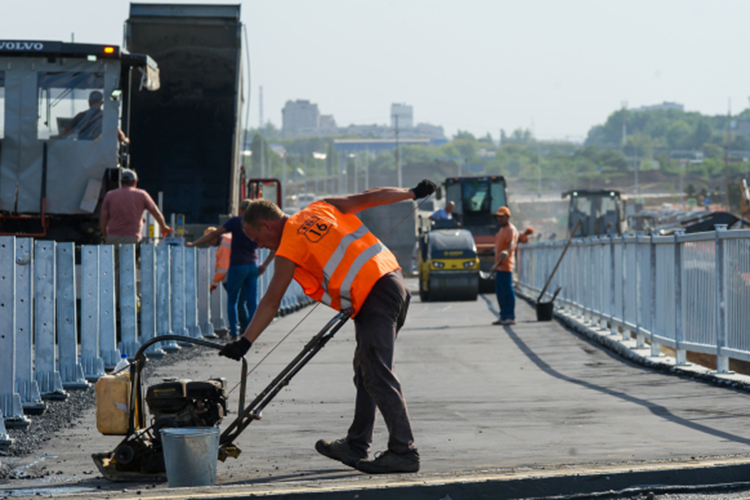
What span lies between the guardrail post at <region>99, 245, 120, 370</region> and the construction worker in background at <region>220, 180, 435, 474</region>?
4.79 m

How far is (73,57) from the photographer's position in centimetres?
1462

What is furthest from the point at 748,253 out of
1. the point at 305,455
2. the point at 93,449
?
the point at 93,449

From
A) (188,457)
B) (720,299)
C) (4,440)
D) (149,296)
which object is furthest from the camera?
(149,296)

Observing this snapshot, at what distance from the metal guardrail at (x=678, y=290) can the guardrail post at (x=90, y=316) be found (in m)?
5.83

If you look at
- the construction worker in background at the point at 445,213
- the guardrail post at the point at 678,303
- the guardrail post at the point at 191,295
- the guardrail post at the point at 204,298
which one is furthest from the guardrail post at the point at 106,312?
the construction worker in background at the point at 445,213

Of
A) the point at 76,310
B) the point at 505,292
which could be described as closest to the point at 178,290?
the point at 76,310

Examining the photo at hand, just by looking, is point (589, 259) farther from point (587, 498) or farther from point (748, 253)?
point (587, 498)

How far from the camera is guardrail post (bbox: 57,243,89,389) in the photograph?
9.34 meters

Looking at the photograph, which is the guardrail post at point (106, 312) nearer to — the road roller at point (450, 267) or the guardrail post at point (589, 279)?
the guardrail post at point (589, 279)

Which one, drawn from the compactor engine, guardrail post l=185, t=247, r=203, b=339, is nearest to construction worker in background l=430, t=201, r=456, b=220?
guardrail post l=185, t=247, r=203, b=339

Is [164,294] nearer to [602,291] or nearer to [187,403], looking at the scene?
[602,291]

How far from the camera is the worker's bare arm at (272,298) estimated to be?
18.9ft

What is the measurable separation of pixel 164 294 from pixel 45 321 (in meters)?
4.38

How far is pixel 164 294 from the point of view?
1305cm
